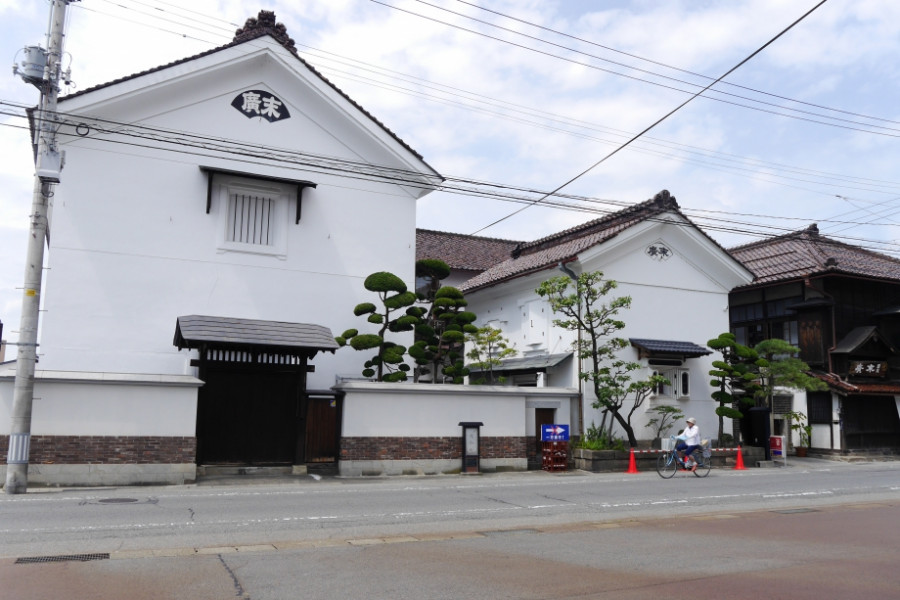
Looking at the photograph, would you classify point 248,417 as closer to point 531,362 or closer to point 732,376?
point 531,362

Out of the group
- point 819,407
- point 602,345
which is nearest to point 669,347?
point 602,345

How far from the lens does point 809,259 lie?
3075cm

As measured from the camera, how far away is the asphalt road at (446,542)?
734cm

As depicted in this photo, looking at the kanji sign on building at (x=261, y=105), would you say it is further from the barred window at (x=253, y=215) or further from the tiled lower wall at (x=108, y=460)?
the tiled lower wall at (x=108, y=460)

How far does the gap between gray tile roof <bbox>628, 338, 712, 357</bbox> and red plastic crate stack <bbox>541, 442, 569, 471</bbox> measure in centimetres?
508

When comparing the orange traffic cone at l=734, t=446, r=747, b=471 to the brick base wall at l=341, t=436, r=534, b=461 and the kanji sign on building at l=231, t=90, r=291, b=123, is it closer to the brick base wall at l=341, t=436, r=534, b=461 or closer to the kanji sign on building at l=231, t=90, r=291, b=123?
the brick base wall at l=341, t=436, r=534, b=461

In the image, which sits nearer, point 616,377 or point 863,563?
point 863,563

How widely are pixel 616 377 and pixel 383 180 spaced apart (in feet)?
31.9

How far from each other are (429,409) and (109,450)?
8010 mm

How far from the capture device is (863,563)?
28.6 feet

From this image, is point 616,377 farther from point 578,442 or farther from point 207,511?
point 207,511

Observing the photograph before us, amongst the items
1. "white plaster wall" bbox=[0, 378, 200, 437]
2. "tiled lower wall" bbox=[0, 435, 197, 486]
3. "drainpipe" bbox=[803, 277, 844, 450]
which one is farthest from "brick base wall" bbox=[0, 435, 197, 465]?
"drainpipe" bbox=[803, 277, 844, 450]

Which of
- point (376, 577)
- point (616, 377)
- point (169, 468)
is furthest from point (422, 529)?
point (616, 377)

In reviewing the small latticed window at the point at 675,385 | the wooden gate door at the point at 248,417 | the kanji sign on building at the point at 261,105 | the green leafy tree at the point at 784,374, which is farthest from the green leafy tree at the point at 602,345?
the kanji sign on building at the point at 261,105
